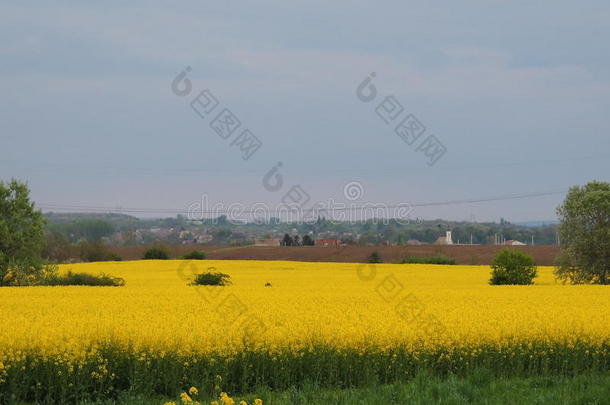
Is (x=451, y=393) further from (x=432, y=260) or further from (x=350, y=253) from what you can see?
(x=350, y=253)

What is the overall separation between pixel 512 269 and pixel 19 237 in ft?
72.8

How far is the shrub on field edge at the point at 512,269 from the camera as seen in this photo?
35.9 meters

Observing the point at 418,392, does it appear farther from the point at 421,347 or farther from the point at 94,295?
the point at 94,295

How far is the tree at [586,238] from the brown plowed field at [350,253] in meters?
26.2

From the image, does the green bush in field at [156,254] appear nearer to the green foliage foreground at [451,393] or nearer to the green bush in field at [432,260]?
the green bush in field at [432,260]

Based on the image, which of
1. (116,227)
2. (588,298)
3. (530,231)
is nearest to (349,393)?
(588,298)

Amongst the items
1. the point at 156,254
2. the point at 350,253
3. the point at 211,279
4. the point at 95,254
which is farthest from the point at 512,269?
the point at 95,254

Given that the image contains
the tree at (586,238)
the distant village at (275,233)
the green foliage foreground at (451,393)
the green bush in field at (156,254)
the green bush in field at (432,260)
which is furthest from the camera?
the distant village at (275,233)

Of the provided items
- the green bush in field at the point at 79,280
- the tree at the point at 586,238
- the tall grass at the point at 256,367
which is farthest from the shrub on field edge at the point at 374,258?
the tall grass at the point at 256,367

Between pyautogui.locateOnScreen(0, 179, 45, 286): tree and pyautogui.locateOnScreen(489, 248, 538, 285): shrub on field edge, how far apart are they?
20743 millimetres

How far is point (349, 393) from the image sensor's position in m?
12.1

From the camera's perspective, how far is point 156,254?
225 feet

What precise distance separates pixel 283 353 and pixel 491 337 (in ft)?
13.9

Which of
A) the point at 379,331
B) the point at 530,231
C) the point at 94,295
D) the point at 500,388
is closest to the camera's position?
the point at 500,388
